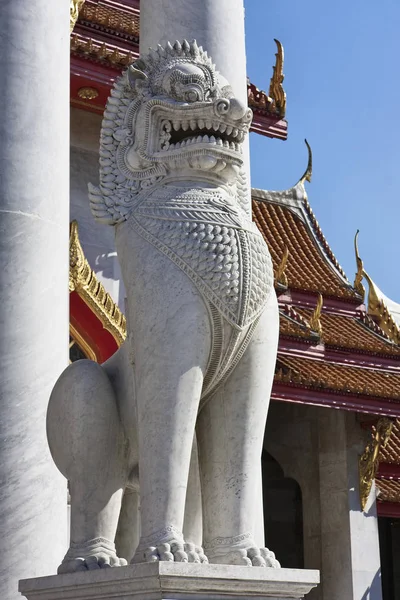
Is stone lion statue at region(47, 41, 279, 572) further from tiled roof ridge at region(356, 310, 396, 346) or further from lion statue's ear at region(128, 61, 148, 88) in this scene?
tiled roof ridge at region(356, 310, 396, 346)

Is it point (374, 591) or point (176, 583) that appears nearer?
point (176, 583)

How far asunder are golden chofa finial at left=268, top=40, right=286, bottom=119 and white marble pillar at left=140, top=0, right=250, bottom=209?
22.7 ft

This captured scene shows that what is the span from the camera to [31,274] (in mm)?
7328

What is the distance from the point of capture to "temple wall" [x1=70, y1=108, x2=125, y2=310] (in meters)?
13.8

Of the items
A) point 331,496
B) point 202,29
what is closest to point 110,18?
point 202,29

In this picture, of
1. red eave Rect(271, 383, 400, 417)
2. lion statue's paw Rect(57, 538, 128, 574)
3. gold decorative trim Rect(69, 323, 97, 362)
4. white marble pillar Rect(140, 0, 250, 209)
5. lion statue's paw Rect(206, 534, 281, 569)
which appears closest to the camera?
lion statue's paw Rect(206, 534, 281, 569)

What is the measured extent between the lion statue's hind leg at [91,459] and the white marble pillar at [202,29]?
3065mm

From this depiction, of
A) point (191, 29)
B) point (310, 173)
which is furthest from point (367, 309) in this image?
point (191, 29)

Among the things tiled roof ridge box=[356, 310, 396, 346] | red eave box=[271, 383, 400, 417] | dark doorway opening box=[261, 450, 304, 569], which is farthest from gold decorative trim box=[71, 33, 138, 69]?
dark doorway opening box=[261, 450, 304, 569]

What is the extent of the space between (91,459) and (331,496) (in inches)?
509

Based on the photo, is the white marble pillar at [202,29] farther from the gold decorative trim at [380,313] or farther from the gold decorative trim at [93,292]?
the gold decorative trim at [380,313]

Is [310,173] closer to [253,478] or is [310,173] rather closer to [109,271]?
[109,271]

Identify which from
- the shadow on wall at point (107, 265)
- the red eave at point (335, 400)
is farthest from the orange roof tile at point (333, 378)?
the shadow on wall at point (107, 265)

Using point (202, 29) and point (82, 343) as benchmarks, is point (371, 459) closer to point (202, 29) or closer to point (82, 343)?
point (82, 343)
